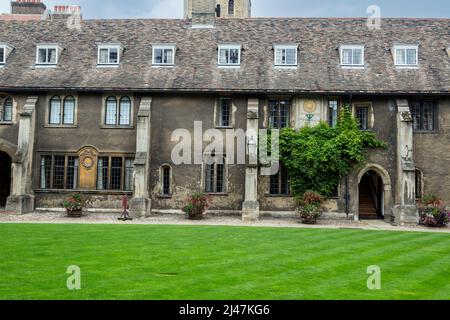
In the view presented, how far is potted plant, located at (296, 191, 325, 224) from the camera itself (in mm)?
21906

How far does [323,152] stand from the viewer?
76.8 feet

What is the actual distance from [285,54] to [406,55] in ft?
23.1

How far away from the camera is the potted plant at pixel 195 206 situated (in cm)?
2264

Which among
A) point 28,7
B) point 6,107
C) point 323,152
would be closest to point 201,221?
point 323,152

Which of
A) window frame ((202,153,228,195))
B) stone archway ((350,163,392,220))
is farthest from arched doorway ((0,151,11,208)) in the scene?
stone archway ((350,163,392,220))

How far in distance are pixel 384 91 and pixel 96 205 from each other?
56.3 ft

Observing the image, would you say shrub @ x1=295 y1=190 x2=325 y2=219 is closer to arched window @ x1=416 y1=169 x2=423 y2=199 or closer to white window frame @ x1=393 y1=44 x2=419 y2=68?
arched window @ x1=416 y1=169 x2=423 y2=199

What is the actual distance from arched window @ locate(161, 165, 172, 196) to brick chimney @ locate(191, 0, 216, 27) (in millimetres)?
10458

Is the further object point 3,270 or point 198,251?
point 198,251

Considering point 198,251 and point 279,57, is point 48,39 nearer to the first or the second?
point 279,57

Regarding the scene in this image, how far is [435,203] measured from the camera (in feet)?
71.9

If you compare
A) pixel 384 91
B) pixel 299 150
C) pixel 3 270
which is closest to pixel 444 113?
pixel 384 91

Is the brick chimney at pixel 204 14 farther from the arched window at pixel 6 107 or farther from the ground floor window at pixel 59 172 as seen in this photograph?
the arched window at pixel 6 107

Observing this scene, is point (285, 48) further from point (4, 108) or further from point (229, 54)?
point (4, 108)
